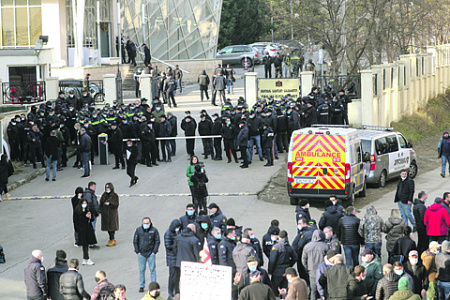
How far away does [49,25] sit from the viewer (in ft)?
136

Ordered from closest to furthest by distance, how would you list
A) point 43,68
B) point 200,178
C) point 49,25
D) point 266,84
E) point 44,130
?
point 200,178 < point 44,130 < point 266,84 < point 43,68 < point 49,25

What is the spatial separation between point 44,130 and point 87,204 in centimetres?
1020

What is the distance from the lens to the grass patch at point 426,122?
37156mm

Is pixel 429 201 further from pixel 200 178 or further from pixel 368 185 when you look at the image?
pixel 200 178

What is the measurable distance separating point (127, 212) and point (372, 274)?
945cm

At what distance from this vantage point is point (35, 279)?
12141 mm

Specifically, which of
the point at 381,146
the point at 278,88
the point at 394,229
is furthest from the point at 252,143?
the point at 394,229

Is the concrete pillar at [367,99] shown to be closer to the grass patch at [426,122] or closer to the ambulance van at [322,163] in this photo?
the grass patch at [426,122]

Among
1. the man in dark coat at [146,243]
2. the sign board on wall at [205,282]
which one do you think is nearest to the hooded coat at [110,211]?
the man in dark coat at [146,243]

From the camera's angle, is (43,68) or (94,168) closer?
(94,168)

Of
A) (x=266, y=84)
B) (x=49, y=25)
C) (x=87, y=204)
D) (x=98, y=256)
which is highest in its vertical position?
(x=49, y=25)

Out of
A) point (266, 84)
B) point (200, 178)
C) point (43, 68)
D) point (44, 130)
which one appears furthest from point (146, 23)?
point (200, 178)

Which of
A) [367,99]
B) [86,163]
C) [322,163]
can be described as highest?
[367,99]

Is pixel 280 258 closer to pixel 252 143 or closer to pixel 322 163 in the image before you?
pixel 322 163
